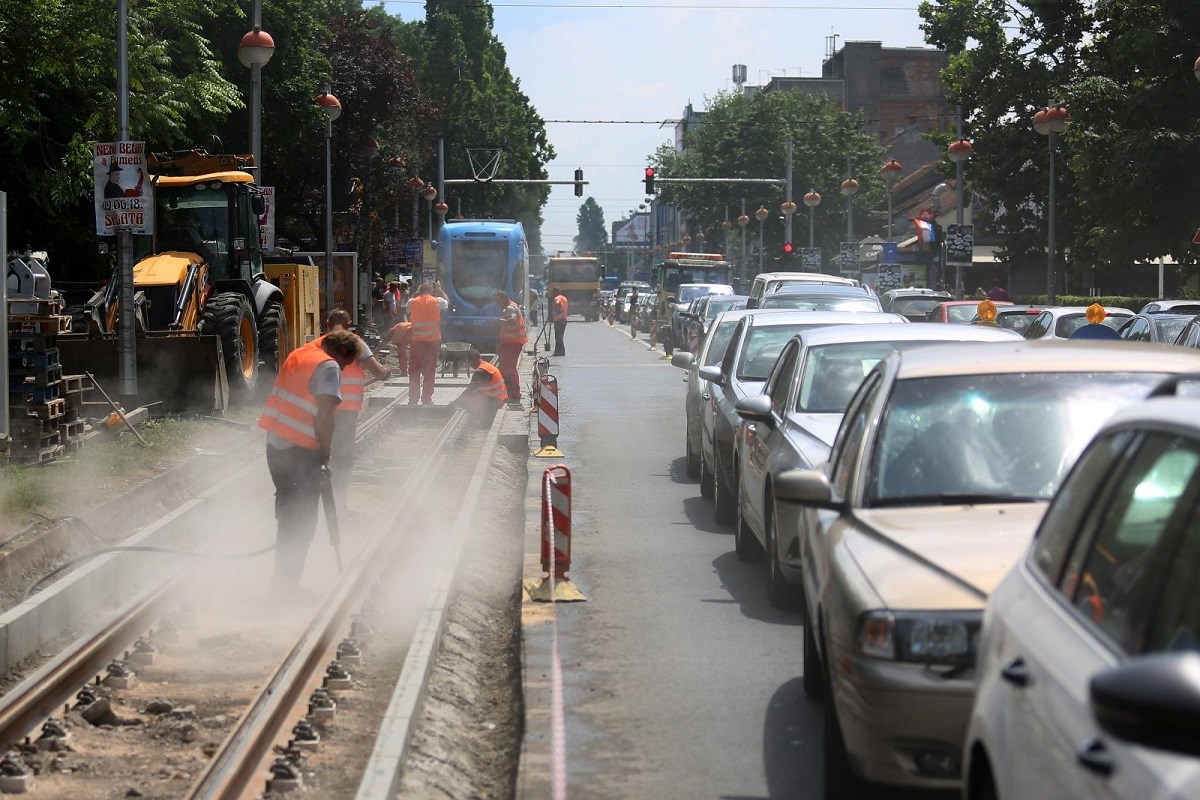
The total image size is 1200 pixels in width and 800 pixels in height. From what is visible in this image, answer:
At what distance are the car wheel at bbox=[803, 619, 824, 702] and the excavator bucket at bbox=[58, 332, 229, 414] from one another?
14.2m

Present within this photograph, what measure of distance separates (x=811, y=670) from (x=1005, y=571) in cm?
226

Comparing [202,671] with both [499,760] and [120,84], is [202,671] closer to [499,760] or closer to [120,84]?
[499,760]

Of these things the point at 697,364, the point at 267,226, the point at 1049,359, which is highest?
the point at 267,226

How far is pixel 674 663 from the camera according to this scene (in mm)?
8469

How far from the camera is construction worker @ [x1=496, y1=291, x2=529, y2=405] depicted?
980 inches

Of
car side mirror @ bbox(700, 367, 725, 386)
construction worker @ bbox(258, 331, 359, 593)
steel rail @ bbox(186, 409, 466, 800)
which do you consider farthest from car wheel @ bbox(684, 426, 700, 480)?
construction worker @ bbox(258, 331, 359, 593)

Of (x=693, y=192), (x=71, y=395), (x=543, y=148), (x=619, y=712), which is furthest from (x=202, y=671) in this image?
(x=543, y=148)

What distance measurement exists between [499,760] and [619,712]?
57 centimetres

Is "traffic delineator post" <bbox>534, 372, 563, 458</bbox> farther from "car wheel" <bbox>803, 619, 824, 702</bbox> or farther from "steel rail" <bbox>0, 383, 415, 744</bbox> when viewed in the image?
"car wheel" <bbox>803, 619, 824, 702</bbox>

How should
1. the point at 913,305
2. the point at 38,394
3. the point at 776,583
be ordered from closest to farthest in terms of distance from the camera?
the point at 776,583 → the point at 38,394 → the point at 913,305

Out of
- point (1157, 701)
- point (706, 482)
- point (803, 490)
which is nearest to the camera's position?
point (1157, 701)

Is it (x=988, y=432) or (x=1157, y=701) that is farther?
(x=988, y=432)

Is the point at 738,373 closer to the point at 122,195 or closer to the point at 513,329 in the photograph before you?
the point at 122,195

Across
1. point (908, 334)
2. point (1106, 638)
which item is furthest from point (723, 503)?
point (1106, 638)
